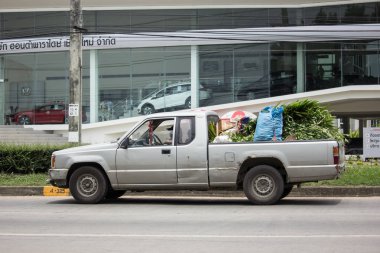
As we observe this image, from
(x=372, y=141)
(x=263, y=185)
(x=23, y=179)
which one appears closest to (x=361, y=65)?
(x=372, y=141)

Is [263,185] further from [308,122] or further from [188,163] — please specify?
[308,122]

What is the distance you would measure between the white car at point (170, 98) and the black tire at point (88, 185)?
809 inches

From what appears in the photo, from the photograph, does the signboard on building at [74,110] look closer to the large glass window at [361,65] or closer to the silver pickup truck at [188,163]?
the silver pickup truck at [188,163]

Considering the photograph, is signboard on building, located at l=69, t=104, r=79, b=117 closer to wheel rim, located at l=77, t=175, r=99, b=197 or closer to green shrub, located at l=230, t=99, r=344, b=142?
wheel rim, located at l=77, t=175, r=99, b=197

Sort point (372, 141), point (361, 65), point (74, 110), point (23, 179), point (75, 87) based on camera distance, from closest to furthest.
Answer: point (23, 179) < point (74, 110) < point (75, 87) < point (372, 141) < point (361, 65)

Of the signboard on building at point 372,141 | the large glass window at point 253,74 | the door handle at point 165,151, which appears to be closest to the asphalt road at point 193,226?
the door handle at point 165,151

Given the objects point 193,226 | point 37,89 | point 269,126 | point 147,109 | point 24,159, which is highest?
point 37,89

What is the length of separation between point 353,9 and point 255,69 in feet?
21.4

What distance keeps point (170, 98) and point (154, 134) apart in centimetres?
2094

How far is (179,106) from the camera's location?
110 feet

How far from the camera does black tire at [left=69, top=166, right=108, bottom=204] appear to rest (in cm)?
1273

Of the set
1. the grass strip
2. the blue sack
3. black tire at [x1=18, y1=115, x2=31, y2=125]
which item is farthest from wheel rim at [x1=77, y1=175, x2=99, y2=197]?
black tire at [x1=18, y1=115, x2=31, y2=125]

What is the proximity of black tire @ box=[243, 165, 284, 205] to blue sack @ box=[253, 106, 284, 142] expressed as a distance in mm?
763

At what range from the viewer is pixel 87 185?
507 inches
